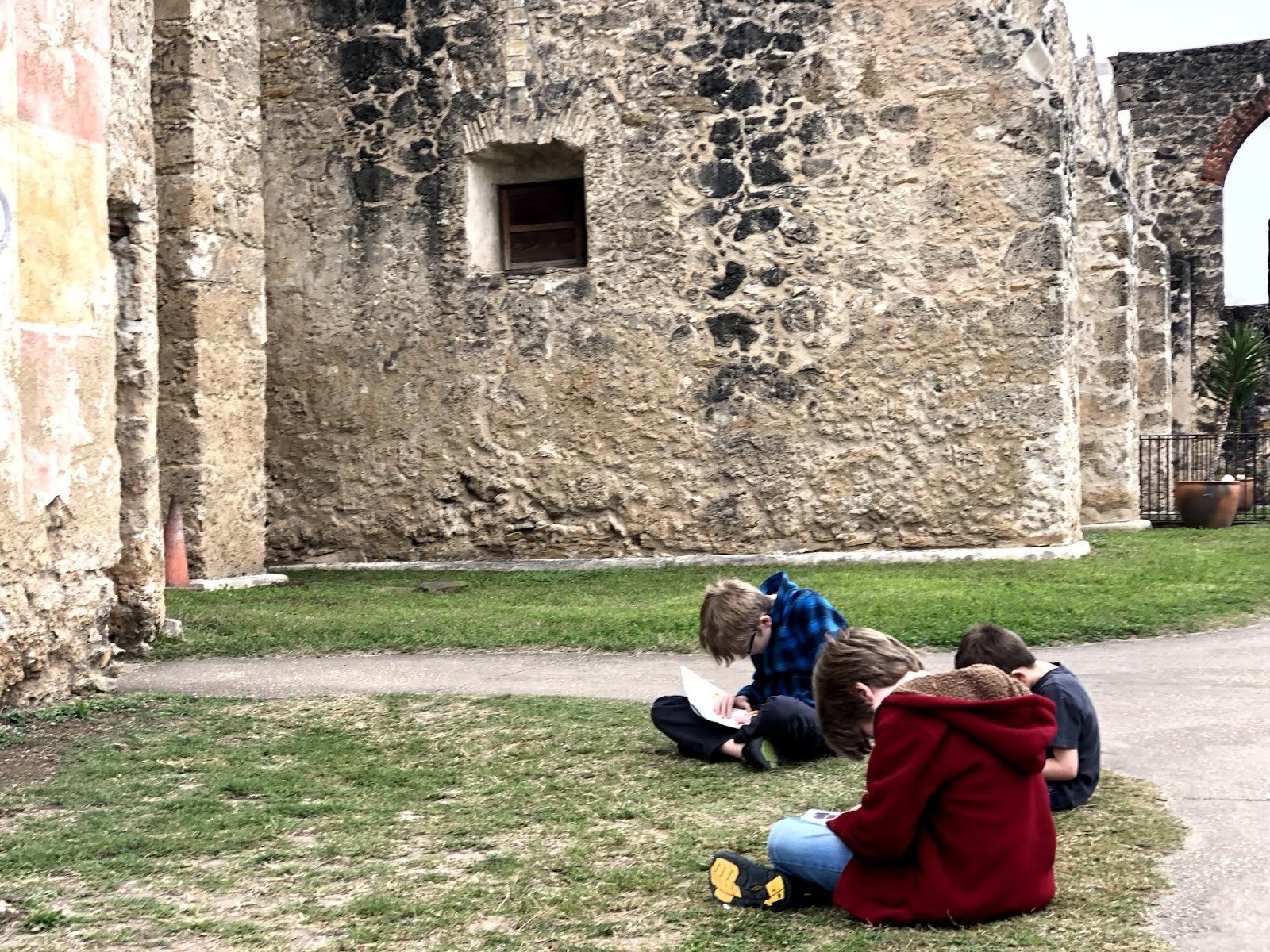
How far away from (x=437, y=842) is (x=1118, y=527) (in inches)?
393

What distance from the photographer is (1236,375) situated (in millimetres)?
18625

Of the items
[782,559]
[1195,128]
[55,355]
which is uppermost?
[1195,128]

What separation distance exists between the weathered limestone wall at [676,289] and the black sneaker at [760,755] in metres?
5.72

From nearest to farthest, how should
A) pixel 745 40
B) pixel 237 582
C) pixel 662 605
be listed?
pixel 662 605 → pixel 237 582 → pixel 745 40

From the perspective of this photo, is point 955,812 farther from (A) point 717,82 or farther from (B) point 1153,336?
(B) point 1153,336

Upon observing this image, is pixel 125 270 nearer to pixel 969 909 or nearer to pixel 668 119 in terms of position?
pixel 668 119

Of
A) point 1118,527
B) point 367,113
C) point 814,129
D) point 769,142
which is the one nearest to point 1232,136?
point 1118,527

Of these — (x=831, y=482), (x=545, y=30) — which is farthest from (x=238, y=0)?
(x=831, y=482)

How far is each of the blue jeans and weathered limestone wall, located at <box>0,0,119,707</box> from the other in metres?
3.37

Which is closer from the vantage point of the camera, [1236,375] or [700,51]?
[700,51]

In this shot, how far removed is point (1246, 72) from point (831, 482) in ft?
48.5

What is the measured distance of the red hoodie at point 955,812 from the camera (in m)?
2.79

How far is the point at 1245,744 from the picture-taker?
15.0 ft

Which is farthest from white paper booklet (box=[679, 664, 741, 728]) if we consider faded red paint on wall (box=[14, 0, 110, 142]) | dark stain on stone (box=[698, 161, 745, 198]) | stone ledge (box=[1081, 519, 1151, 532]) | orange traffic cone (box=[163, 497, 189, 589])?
stone ledge (box=[1081, 519, 1151, 532])
